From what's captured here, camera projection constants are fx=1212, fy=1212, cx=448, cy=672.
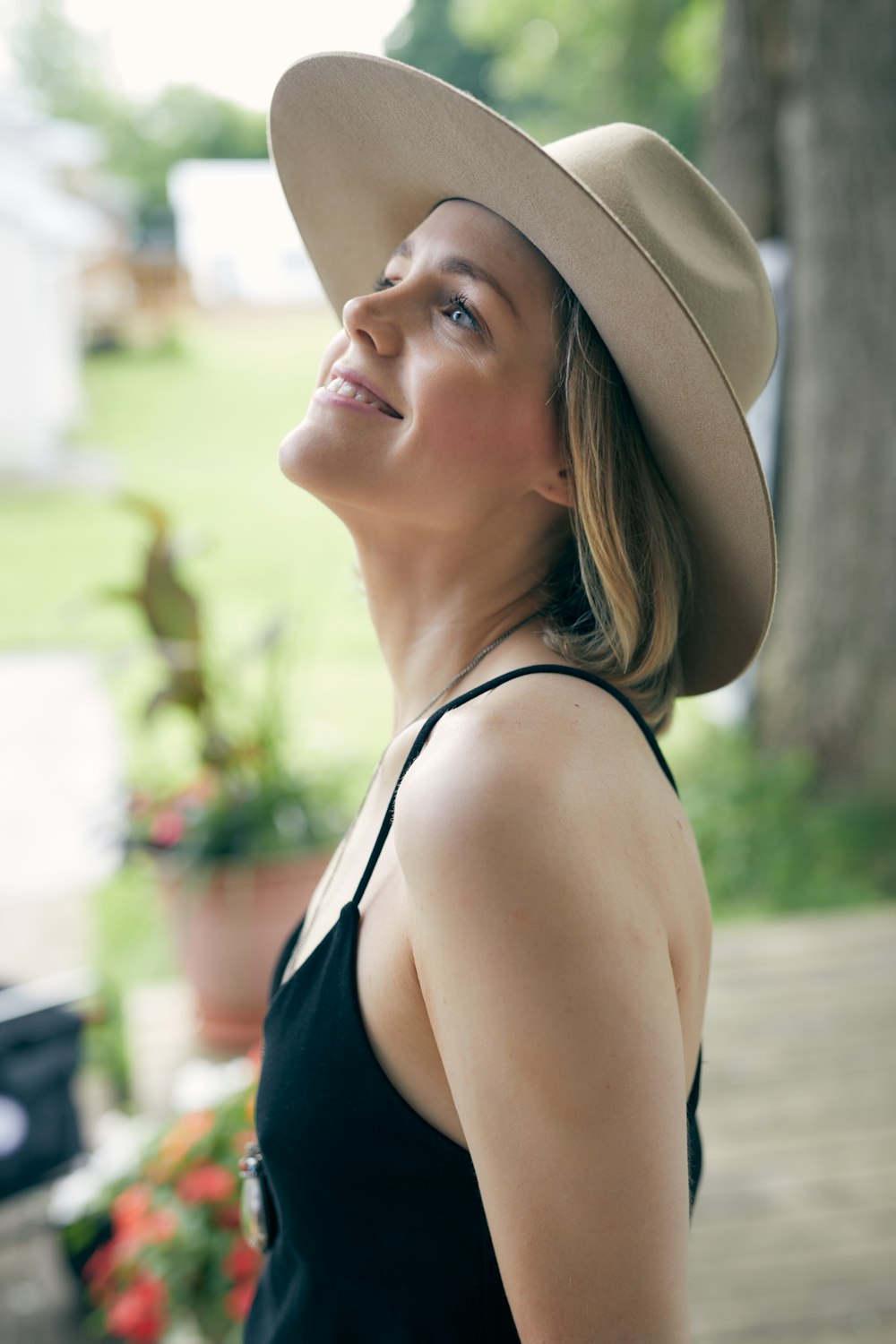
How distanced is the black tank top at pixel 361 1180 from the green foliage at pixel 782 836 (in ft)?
10.4

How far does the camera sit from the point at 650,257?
858mm

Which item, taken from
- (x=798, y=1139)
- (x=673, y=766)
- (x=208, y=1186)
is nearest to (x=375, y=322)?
(x=208, y=1186)

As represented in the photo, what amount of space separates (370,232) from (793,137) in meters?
3.59

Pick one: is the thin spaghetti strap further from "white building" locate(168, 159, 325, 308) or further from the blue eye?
"white building" locate(168, 159, 325, 308)

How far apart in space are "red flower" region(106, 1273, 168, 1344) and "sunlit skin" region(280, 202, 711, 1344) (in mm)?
1247

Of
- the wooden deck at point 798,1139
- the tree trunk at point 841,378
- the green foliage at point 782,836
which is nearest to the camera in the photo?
the wooden deck at point 798,1139

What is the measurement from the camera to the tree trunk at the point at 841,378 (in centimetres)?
415

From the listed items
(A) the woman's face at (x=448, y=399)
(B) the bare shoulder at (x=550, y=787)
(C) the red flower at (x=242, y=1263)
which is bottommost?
(C) the red flower at (x=242, y=1263)

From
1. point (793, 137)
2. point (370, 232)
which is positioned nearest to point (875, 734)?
point (793, 137)

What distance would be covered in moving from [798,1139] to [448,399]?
1855mm

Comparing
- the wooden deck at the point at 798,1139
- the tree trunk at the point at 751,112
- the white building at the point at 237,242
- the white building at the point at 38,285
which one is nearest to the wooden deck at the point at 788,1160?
the wooden deck at the point at 798,1139

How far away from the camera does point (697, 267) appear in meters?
0.94

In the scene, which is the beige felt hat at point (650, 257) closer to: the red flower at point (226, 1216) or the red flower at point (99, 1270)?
the red flower at point (226, 1216)

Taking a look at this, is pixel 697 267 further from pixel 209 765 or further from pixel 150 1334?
pixel 209 765
